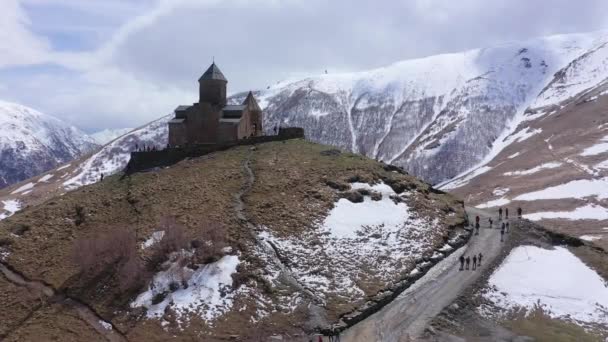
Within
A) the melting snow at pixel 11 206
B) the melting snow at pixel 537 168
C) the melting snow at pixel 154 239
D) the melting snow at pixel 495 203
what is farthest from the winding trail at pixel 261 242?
the melting snow at pixel 11 206

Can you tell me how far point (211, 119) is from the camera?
216ft

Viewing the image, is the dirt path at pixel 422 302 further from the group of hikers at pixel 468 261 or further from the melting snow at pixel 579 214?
the melting snow at pixel 579 214

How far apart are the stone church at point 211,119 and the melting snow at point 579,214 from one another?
154 ft

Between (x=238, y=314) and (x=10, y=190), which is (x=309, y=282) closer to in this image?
(x=238, y=314)

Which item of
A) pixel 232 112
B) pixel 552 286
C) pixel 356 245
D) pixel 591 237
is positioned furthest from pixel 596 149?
pixel 356 245

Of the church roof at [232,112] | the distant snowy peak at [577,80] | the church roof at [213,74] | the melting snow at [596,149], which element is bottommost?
the melting snow at [596,149]

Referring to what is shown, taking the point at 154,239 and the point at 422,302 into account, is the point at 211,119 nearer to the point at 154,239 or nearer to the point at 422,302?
the point at 154,239

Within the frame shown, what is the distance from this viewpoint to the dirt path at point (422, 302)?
35.1 meters

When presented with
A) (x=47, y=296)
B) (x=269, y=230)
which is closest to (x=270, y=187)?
(x=269, y=230)

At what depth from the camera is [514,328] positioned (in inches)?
1404

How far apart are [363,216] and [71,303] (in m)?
23.2

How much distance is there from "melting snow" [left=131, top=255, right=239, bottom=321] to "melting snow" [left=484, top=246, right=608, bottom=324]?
17515 mm

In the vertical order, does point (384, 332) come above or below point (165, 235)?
below

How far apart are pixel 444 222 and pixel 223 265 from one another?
19.5 metres
